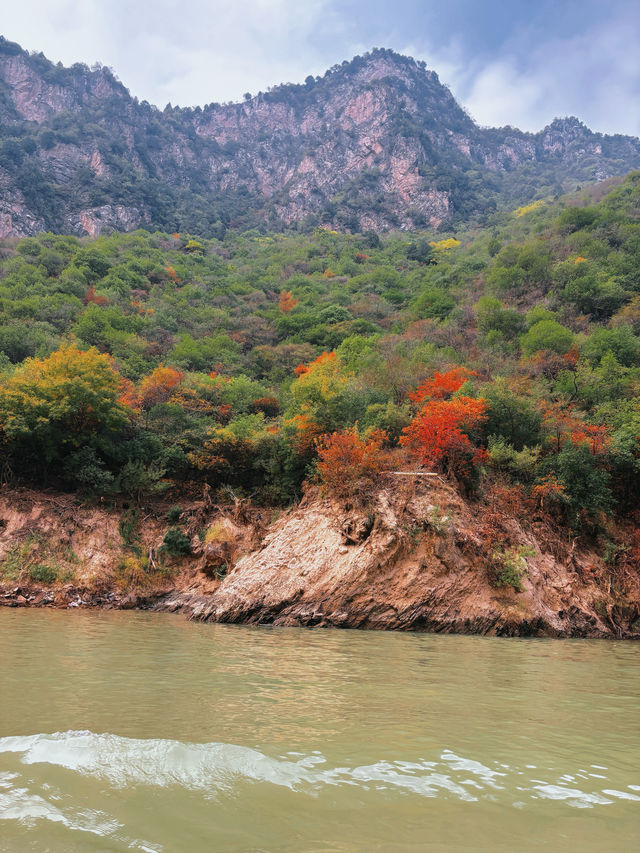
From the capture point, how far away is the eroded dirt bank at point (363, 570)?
1792 cm

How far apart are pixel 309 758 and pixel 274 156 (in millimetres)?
164080

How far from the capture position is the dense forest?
76.6 feet

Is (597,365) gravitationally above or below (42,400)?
above

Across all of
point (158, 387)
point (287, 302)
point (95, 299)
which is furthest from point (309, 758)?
point (287, 302)

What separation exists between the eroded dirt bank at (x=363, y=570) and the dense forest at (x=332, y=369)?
1.97 metres

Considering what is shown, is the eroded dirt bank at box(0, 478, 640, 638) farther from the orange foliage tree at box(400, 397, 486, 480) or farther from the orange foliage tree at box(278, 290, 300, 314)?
the orange foliage tree at box(278, 290, 300, 314)

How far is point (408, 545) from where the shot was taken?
62.7ft

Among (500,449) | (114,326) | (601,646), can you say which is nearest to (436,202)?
(114,326)

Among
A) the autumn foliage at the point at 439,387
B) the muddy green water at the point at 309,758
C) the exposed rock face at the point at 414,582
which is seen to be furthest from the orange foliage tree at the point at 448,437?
the muddy green water at the point at 309,758

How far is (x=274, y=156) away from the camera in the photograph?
147125mm

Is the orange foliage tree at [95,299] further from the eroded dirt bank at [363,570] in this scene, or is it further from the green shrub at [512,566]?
the green shrub at [512,566]

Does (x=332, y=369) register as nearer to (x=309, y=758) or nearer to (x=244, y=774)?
(x=309, y=758)

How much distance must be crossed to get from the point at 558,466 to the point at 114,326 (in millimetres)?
43052

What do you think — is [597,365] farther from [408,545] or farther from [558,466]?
[408,545]
